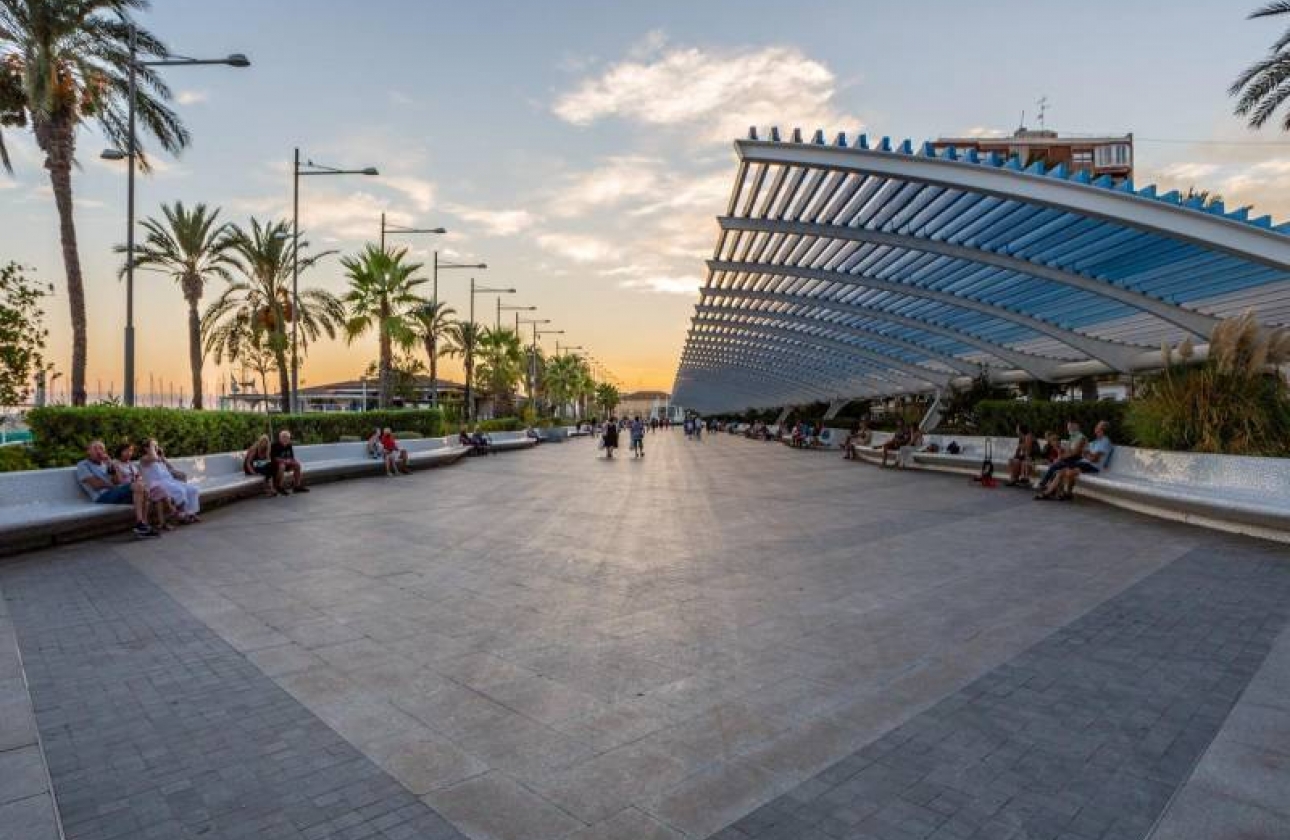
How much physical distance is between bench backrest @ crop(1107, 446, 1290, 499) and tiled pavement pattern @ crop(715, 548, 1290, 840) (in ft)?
17.6

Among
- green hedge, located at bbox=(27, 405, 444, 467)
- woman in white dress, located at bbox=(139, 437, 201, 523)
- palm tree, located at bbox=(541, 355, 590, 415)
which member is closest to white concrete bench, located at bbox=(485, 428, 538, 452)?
green hedge, located at bbox=(27, 405, 444, 467)

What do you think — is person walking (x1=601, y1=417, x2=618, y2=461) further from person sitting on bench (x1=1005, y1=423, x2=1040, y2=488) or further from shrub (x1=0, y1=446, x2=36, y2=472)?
shrub (x1=0, y1=446, x2=36, y2=472)

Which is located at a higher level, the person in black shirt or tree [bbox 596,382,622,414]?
tree [bbox 596,382,622,414]

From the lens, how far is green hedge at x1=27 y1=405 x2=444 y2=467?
10.6 m

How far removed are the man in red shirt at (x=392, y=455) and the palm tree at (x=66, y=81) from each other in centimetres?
647

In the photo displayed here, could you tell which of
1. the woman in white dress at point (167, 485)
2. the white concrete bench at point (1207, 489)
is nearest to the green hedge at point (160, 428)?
the woman in white dress at point (167, 485)

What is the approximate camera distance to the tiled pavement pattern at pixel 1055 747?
9.41ft

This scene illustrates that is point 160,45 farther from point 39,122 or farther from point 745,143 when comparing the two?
point 745,143

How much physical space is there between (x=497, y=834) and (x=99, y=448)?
9.76 meters

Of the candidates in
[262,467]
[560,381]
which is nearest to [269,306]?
[262,467]

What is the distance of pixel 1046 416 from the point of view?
60.5 ft

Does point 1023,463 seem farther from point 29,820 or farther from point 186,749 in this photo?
point 29,820

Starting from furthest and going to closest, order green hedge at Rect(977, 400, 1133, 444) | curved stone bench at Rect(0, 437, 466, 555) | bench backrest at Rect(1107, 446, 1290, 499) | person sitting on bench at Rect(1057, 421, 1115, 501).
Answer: green hedge at Rect(977, 400, 1133, 444) < person sitting on bench at Rect(1057, 421, 1115, 501) < bench backrest at Rect(1107, 446, 1290, 499) < curved stone bench at Rect(0, 437, 466, 555)

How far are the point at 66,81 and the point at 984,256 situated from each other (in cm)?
2250
